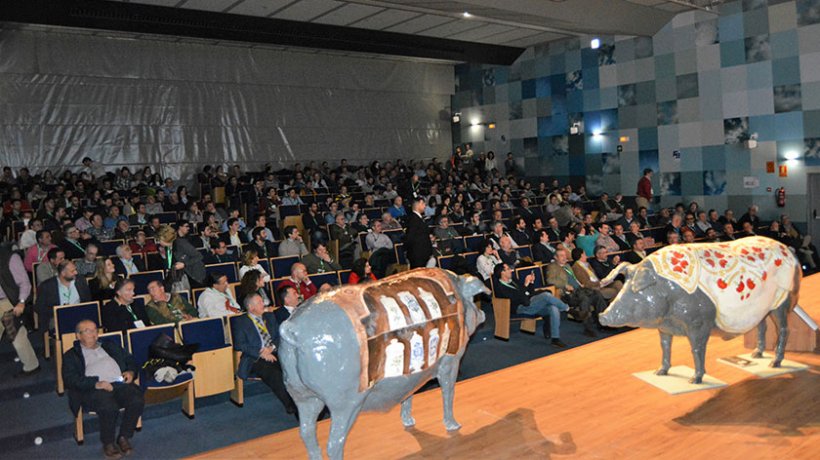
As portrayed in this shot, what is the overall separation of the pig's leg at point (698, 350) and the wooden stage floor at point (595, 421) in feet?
0.49

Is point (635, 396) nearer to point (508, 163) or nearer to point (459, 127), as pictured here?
point (508, 163)

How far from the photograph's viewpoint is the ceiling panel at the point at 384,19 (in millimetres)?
13722

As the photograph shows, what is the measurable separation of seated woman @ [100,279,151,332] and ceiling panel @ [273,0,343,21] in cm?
800

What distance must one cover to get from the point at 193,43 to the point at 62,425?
1182cm

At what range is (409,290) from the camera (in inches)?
140

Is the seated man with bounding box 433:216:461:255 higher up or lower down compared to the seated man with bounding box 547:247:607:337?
higher up

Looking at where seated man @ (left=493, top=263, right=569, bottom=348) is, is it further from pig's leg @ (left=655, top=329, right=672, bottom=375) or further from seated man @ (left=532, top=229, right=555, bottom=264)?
pig's leg @ (left=655, top=329, right=672, bottom=375)

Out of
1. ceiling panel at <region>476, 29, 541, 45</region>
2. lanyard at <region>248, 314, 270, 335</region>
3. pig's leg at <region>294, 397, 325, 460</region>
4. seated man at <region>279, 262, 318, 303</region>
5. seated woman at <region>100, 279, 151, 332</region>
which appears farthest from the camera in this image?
ceiling panel at <region>476, 29, 541, 45</region>

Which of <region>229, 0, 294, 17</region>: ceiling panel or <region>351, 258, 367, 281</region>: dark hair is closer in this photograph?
<region>351, 258, 367, 281</region>: dark hair

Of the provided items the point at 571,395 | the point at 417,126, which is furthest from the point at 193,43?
the point at 571,395

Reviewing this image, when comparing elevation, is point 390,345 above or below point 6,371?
above

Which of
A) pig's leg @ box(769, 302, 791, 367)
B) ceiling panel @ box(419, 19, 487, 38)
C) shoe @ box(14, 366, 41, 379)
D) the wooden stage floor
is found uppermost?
ceiling panel @ box(419, 19, 487, 38)

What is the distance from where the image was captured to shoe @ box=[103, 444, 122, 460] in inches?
189

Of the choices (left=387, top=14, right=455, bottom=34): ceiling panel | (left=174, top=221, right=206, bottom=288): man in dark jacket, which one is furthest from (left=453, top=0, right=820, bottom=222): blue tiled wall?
(left=174, top=221, right=206, bottom=288): man in dark jacket
